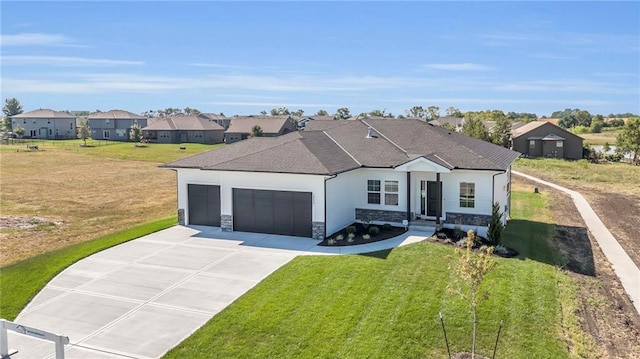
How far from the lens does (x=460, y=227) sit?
20844 millimetres

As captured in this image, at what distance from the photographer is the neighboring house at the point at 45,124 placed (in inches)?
3784

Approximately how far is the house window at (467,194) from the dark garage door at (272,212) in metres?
6.74

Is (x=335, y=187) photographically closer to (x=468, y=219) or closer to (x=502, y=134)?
(x=468, y=219)

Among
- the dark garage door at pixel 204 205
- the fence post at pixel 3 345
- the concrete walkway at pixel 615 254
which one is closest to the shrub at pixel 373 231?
the dark garage door at pixel 204 205

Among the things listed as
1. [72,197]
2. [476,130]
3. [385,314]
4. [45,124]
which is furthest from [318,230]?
[45,124]

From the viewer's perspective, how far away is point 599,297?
14352mm

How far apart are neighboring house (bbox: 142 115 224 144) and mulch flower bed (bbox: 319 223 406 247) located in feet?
237

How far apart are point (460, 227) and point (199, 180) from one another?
12.0 meters

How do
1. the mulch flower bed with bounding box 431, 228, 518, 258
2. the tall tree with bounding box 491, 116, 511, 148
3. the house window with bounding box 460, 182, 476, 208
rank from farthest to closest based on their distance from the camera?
the tall tree with bounding box 491, 116, 511, 148 < the house window with bounding box 460, 182, 476, 208 < the mulch flower bed with bounding box 431, 228, 518, 258

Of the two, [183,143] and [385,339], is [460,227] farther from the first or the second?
[183,143]

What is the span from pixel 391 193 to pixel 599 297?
9928 millimetres

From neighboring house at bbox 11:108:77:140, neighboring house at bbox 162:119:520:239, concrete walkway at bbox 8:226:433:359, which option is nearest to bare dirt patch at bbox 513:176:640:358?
neighboring house at bbox 162:119:520:239

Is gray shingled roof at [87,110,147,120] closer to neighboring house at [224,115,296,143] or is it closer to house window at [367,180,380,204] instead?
neighboring house at [224,115,296,143]

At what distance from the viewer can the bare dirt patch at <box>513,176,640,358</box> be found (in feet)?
38.4
